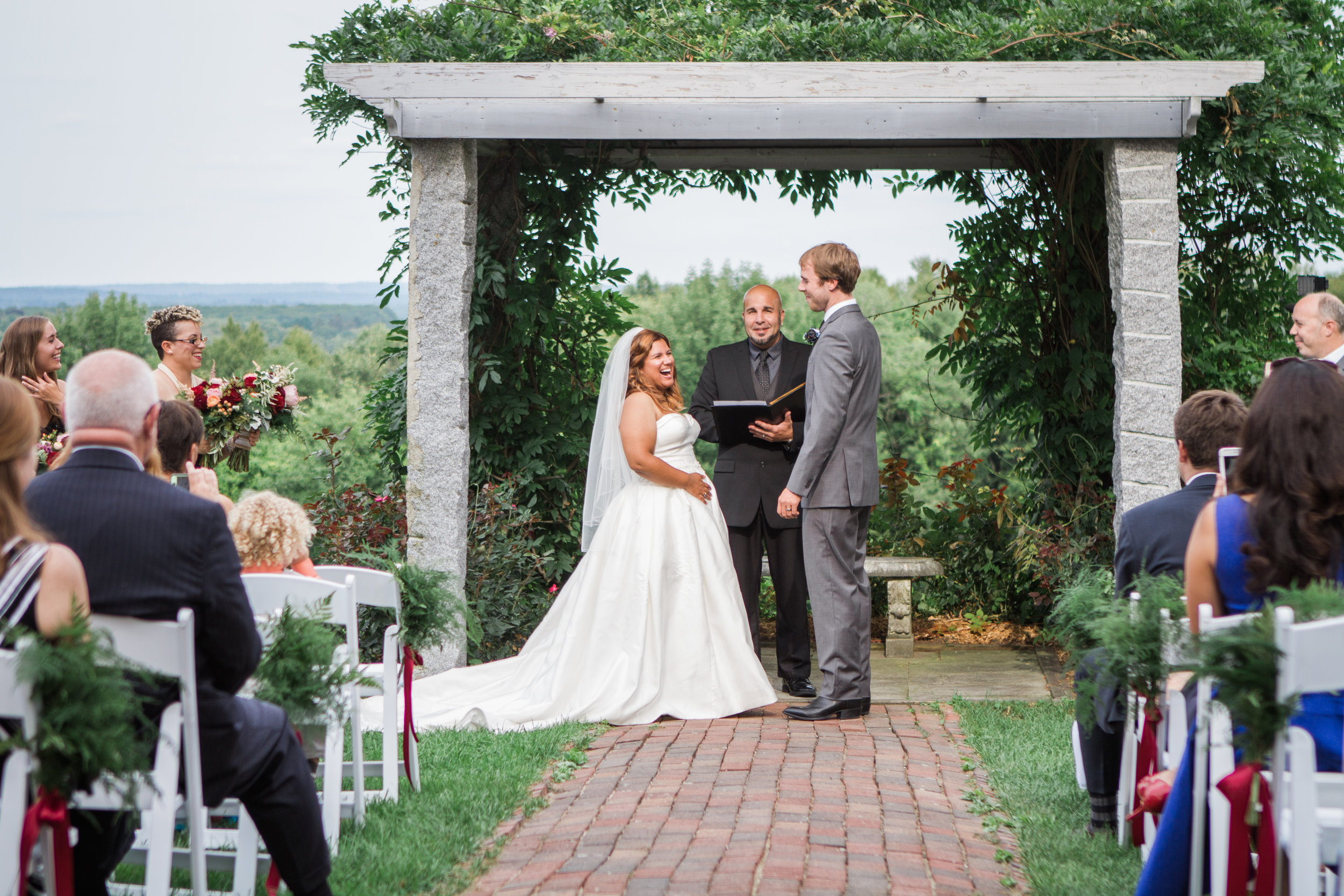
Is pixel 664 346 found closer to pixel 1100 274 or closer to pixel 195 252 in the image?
pixel 1100 274

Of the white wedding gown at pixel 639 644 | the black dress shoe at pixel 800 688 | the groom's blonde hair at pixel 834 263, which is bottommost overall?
the black dress shoe at pixel 800 688

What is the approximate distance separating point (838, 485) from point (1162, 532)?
Answer: 198cm

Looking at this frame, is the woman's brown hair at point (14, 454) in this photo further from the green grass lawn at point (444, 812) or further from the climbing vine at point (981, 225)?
the climbing vine at point (981, 225)

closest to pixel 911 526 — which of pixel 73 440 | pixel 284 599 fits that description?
pixel 284 599

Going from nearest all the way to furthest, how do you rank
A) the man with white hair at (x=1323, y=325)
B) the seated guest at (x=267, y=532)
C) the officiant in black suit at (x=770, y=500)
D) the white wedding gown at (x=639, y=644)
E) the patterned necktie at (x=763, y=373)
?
the seated guest at (x=267, y=532) < the man with white hair at (x=1323, y=325) < the white wedding gown at (x=639, y=644) < the officiant in black suit at (x=770, y=500) < the patterned necktie at (x=763, y=373)

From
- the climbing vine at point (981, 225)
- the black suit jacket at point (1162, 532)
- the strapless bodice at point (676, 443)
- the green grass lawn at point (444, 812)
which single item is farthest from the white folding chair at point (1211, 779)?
the climbing vine at point (981, 225)

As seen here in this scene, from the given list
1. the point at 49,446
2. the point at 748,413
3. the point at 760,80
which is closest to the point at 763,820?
the point at 748,413

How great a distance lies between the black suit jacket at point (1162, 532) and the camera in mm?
3359

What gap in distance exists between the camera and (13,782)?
210 cm

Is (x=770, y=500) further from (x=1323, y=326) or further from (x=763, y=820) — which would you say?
(x=1323, y=326)

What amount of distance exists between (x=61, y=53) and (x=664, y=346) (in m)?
44.1

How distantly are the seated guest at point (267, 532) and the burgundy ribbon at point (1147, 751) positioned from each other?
2444 mm

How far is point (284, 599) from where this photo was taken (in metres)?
3.17

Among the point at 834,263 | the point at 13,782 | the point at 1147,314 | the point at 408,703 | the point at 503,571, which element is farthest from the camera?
the point at 503,571
